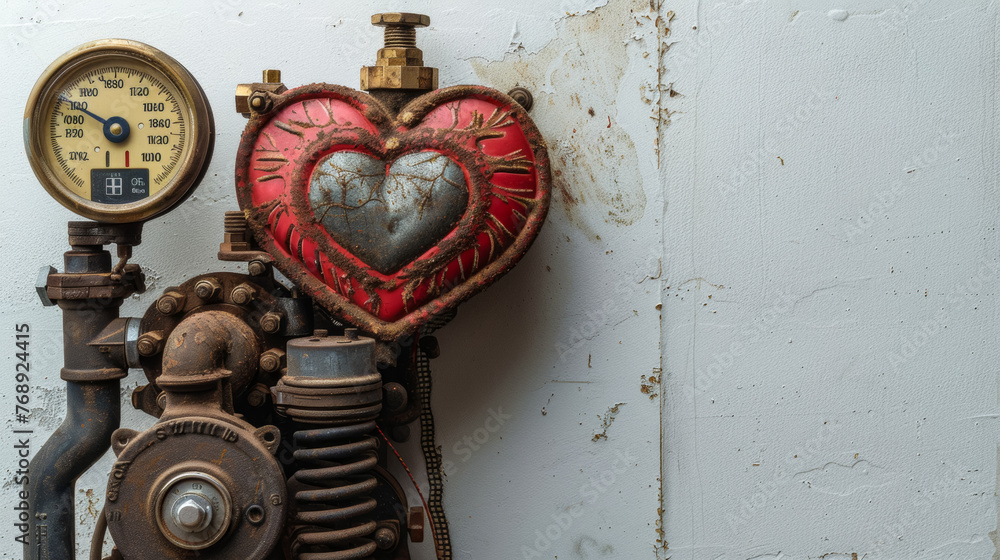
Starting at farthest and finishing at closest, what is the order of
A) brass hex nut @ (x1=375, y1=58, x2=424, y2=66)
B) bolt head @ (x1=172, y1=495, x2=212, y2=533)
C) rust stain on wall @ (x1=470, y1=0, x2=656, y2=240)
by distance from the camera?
1. rust stain on wall @ (x1=470, y1=0, x2=656, y2=240)
2. brass hex nut @ (x1=375, y1=58, x2=424, y2=66)
3. bolt head @ (x1=172, y1=495, x2=212, y2=533)

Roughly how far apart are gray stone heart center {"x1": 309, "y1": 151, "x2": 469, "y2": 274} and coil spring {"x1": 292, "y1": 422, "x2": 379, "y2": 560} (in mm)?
225

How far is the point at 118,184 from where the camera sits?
0.94 m

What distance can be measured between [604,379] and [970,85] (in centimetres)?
70

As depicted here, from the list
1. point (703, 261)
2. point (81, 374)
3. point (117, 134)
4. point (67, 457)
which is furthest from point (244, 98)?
point (703, 261)

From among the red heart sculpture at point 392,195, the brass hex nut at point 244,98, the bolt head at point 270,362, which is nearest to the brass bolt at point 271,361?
the bolt head at point 270,362

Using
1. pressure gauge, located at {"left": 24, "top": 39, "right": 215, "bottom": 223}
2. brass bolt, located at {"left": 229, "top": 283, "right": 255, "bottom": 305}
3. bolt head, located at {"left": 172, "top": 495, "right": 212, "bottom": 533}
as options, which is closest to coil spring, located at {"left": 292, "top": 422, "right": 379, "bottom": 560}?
bolt head, located at {"left": 172, "top": 495, "right": 212, "bottom": 533}

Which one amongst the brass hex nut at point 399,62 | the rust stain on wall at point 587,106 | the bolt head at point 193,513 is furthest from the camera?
the rust stain on wall at point 587,106

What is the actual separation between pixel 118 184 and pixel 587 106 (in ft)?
2.16

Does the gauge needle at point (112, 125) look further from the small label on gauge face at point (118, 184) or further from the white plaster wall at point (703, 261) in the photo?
the white plaster wall at point (703, 261)

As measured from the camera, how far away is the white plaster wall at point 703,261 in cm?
106

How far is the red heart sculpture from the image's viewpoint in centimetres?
90

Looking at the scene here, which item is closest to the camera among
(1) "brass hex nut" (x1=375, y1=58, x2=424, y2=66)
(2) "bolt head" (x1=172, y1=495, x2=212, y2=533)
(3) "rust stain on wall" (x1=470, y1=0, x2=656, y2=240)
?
(2) "bolt head" (x1=172, y1=495, x2=212, y2=533)

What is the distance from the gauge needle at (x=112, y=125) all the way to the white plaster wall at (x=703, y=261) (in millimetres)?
161

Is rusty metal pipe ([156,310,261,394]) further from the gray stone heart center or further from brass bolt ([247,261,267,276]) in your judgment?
the gray stone heart center
